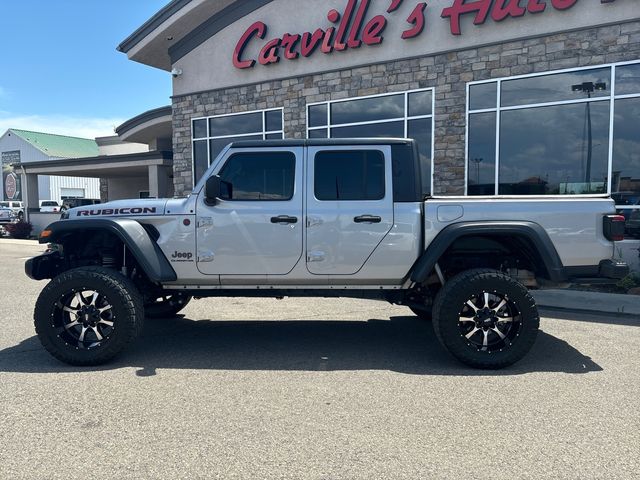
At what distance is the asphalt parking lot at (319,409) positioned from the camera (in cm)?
279

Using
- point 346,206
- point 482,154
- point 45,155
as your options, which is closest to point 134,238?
point 346,206

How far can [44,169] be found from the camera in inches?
912

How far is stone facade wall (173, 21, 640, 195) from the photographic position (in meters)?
9.61

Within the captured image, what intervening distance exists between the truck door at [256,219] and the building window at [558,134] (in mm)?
7269

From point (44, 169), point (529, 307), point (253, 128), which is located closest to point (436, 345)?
point (529, 307)

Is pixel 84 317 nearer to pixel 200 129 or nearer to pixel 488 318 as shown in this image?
pixel 488 318

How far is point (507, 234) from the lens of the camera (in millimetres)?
4473

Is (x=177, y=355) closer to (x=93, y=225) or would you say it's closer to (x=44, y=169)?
(x=93, y=225)

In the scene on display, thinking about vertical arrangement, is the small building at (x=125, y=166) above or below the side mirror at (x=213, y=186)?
above

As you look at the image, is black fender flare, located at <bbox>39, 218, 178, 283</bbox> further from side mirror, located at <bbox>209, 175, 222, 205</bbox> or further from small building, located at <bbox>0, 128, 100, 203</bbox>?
small building, located at <bbox>0, 128, 100, 203</bbox>

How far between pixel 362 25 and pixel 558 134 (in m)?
5.34

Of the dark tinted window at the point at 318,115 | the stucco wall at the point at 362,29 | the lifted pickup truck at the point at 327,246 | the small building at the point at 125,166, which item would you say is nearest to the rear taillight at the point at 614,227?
the lifted pickup truck at the point at 327,246

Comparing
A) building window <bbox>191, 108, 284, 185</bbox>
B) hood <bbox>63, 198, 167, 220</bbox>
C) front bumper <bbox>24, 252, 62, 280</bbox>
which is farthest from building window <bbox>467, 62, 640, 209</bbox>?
front bumper <bbox>24, 252, 62, 280</bbox>

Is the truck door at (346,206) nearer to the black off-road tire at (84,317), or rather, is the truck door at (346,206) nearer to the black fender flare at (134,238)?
the black fender flare at (134,238)
